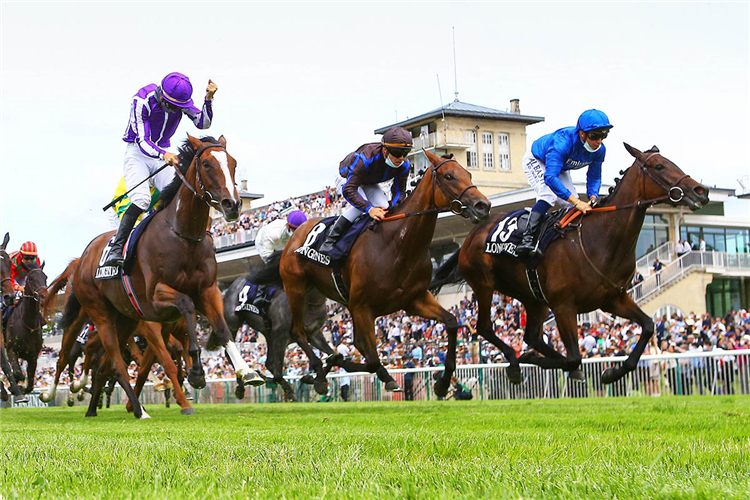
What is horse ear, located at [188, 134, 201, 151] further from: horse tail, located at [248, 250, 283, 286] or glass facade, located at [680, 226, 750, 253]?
glass facade, located at [680, 226, 750, 253]

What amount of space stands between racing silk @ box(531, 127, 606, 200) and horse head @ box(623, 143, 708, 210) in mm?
567

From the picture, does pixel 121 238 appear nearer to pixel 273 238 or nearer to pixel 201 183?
pixel 201 183

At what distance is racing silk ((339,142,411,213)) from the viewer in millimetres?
9805

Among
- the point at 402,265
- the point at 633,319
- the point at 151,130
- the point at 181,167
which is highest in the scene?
the point at 151,130

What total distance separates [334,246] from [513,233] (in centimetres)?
180

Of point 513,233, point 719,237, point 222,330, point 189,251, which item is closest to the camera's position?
point 222,330

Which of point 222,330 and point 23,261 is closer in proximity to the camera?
point 222,330

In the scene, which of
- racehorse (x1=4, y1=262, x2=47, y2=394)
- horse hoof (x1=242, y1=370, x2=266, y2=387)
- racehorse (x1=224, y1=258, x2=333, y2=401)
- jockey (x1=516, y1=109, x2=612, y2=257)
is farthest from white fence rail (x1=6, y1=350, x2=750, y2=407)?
horse hoof (x1=242, y1=370, x2=266, y2=387)

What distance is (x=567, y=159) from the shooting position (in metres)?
9.65

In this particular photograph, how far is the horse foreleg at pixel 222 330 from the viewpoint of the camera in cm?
811

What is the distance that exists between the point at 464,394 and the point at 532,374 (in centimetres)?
389

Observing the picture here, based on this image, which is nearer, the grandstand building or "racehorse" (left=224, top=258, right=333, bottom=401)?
"racehorse" (left=224, top=258, right=333, bottom=401)

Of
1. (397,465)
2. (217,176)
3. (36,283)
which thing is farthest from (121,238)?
(397,465)

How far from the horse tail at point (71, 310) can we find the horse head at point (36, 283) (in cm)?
209
